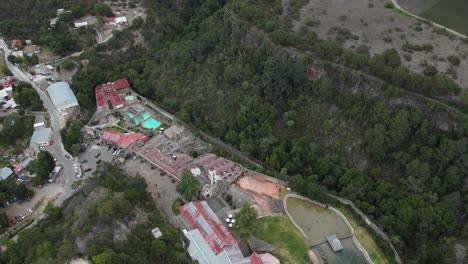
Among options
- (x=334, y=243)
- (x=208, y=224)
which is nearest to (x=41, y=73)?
(x=208, y=224)

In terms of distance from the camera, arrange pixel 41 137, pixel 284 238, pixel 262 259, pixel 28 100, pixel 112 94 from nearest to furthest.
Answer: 1. pixel 262 259
2. pixel 284 238
3. pixel 41 137
4. pixel 28 100
5. pixel 112 94

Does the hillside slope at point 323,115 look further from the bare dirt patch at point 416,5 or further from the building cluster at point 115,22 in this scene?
the bare dirt patch at point 416,5

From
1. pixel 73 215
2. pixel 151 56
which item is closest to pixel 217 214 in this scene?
pixel 73 215

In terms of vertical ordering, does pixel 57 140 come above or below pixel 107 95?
below

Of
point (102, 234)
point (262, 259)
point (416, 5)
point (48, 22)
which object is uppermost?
point (416, 5)

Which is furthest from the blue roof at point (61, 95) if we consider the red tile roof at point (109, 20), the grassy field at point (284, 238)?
the grassy field at point (284, 238)

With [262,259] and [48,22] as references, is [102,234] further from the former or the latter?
[48,22]

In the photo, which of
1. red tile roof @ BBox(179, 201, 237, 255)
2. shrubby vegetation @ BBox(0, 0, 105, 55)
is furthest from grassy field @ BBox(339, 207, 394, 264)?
shrubby vegetation @ BBox(0, 0, 105, 55)
